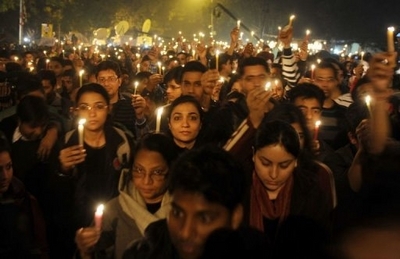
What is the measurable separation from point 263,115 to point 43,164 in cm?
188

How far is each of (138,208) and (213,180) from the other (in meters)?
0.99

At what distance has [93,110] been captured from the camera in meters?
5.00

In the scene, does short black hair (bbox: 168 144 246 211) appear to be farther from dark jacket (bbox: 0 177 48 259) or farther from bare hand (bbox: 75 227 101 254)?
dark jacket (bbox: 0 177 48 259)

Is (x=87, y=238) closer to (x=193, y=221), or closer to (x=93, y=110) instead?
(x=193, y=221)

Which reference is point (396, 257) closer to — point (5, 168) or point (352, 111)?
point (5, 168)

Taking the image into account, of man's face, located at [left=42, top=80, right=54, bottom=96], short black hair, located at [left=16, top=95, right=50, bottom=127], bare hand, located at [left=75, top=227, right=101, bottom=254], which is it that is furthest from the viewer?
man's face, located at [left=42, top=80, right=54, bottom=96]

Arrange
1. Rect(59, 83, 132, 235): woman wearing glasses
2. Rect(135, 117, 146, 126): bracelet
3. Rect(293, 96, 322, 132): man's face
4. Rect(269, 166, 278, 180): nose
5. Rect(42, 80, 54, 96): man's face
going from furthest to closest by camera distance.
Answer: Rect(42, 80, 54, 96): man's face < Rect(135, 117, 146, 126): bracelet < Rect(293, 96, 322, 132): man's face < Rect(59, 83, 132, 235): woman wearing glasses < Rect(269, 166, 278, 180): nose

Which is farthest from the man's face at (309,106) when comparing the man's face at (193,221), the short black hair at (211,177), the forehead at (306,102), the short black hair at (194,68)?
the man's face at (193,221)

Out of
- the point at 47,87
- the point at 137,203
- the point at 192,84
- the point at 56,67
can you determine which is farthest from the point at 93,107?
the point at 56,67

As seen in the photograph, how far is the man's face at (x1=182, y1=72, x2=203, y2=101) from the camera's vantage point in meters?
6.51

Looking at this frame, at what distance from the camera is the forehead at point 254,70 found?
608cm

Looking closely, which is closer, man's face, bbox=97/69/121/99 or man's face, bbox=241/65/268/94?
man's face, bbox=241/65/268/94

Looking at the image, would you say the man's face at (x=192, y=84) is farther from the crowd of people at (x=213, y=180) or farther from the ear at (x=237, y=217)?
the ear at (x=237, y=217)

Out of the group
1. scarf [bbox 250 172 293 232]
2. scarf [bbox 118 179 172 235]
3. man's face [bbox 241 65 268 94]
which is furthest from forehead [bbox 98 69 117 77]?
scarf [bbox 250 172 293 232]
